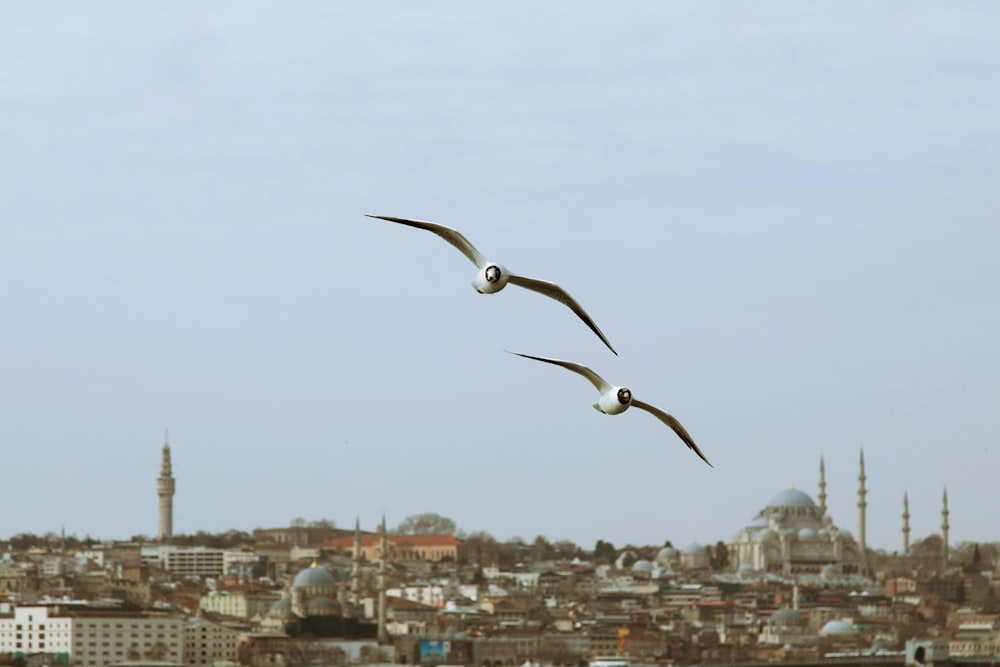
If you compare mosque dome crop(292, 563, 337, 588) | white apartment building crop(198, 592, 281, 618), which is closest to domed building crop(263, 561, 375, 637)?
mosque dome crop(292, 563, 337, 588)

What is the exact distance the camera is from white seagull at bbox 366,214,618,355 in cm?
1460

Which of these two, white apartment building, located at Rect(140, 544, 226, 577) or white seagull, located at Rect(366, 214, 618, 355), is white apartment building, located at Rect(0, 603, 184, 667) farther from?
white seagull, located at Rect(366, 214, 618, 355)

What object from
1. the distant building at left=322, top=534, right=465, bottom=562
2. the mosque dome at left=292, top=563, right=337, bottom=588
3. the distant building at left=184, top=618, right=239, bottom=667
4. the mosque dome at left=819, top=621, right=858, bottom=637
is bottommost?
the distant building at left=184, top=618, right=239, bottom=667

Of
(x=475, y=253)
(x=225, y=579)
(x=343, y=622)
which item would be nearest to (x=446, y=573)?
(x=225, y=579)

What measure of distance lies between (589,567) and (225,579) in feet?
86.5

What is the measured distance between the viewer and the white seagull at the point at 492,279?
14.6 metres

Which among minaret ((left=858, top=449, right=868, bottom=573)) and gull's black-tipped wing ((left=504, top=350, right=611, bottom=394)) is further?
minaret ((left=858, top=449, right=868, bottom=573))

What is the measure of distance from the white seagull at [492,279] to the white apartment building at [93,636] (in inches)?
2982

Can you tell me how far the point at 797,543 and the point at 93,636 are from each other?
60.1 metres

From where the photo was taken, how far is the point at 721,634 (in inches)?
4358

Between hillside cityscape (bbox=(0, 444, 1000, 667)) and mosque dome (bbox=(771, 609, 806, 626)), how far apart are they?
165mm

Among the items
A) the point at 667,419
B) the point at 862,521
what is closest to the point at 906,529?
the point at 862,521

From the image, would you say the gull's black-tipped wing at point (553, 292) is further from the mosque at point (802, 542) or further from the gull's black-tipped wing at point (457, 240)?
the mosque at point (802, 542)

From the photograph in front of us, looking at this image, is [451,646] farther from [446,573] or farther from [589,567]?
[589,567]
